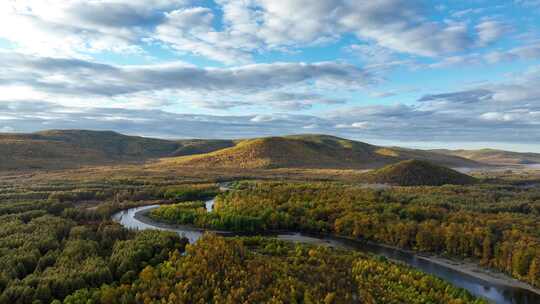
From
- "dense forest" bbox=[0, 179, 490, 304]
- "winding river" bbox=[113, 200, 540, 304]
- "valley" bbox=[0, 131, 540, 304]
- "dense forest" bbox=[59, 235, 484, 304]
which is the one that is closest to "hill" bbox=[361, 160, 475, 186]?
"valley" bbox=[0, 131, 540, 304]

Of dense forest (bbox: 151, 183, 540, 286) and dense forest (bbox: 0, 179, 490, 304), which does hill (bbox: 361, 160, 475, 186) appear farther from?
dense forest (bbox: 0, 179, 490, 304)

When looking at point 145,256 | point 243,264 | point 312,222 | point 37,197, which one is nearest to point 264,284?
point 243,264

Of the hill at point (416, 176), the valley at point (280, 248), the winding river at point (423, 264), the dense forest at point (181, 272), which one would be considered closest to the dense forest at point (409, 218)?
the valley at point (280, 248)

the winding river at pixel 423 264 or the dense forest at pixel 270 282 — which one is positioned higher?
the dense forest at pixel 270 282

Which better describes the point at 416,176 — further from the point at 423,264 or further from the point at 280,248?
the point at 280,248

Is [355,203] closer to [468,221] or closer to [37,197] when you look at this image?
[468,221]

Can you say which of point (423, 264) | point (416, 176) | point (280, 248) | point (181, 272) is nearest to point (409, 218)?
point (423, 264)

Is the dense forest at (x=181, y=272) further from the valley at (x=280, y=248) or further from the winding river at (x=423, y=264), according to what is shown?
the winding river at (x=423, y=264)
